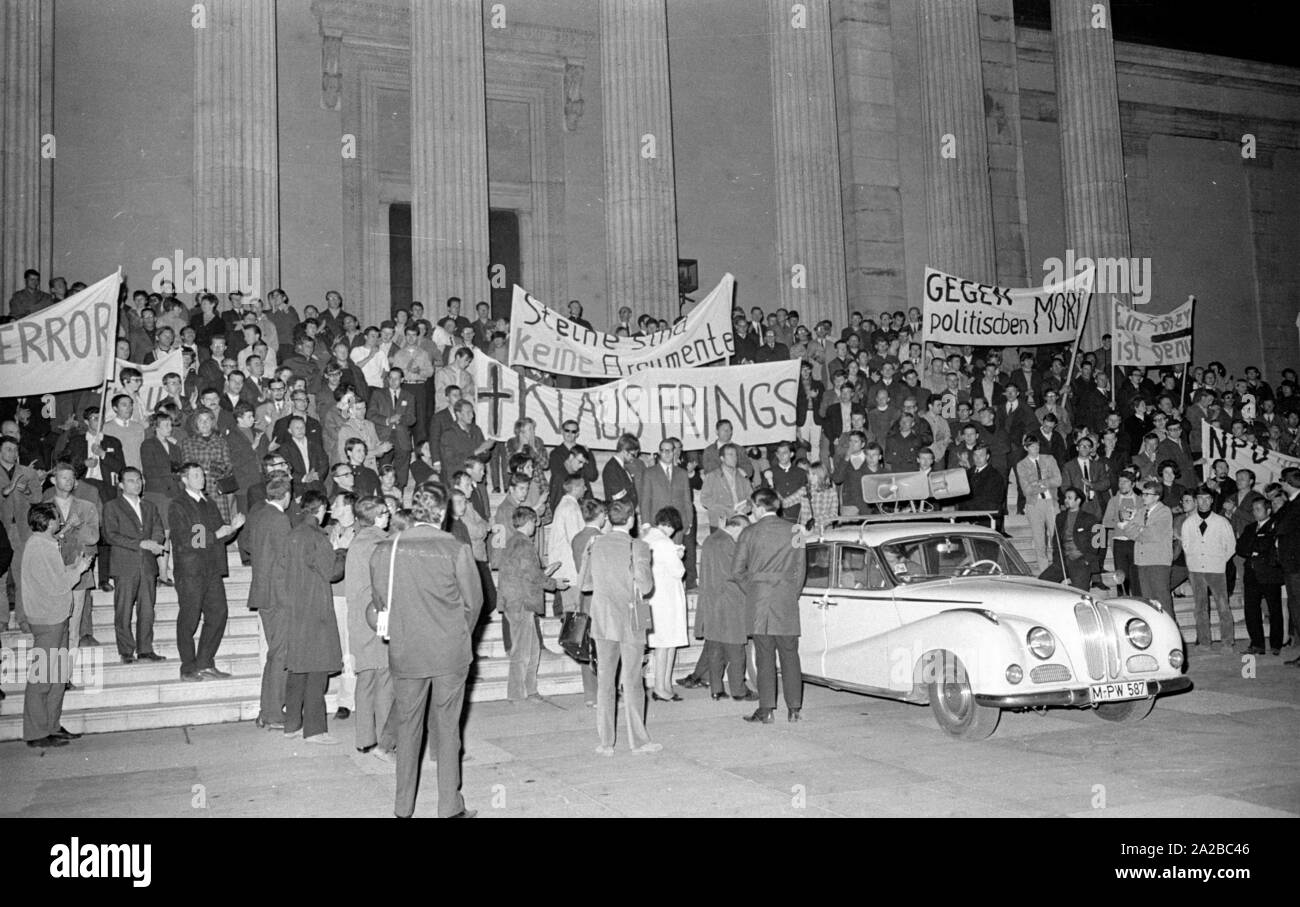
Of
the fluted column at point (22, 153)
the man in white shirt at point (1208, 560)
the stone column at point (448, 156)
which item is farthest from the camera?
the stone column at point (448, 156)

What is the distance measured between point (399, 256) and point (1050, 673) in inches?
737

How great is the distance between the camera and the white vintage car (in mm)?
8148

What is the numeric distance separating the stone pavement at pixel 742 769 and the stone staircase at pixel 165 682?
218 millimetres

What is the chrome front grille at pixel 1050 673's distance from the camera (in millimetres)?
8062

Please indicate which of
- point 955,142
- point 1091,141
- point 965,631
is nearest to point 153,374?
point 965,631

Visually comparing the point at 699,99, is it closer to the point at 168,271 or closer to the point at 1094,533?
the point at 168,271

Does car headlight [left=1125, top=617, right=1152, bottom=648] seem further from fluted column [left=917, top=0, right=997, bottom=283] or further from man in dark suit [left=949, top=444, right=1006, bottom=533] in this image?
fluted column [left=917, top=0, right=997, bottom=283]

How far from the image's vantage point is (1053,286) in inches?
752

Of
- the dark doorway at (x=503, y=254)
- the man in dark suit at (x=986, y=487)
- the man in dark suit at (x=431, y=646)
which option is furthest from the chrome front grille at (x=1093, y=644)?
the dark doorway at (x=503, y=254)

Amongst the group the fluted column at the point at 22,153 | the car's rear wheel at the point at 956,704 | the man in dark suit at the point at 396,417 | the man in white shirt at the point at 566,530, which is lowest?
the car's rear wheel at the point at 956,704

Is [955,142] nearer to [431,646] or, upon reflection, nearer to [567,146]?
[567,146]

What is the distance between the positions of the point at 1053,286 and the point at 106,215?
56.9 feet

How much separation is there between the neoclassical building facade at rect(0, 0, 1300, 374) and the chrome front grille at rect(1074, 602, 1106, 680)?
41.5ft

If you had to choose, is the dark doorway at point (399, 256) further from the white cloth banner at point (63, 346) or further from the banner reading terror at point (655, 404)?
the white cloth banner at point (63, 346)
